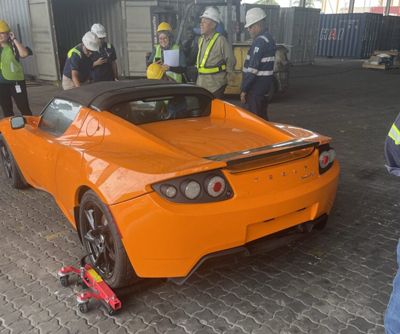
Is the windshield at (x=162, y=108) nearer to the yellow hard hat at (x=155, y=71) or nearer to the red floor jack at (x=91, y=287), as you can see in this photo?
the red floor jack at (x=91, y=287)

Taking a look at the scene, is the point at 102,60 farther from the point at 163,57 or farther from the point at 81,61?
the point at 163,57

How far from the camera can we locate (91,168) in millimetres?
2596

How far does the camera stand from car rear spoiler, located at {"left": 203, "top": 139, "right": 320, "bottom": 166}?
2.43m

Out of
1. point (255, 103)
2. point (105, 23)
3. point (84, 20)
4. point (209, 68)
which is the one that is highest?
point (84, 20)

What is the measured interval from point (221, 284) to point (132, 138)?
1.21 m

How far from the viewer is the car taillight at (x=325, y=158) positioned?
284cm

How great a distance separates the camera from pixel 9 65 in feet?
20.6

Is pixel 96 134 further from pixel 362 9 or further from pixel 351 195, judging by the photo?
pixel 362 9

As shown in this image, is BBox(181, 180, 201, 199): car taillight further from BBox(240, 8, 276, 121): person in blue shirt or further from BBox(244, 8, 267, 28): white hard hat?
BBox(244, 8, 267, 28): white hard hat

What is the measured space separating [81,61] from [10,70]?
128 cm

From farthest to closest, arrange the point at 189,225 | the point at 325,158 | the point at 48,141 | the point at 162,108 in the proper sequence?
the point at 162,108 < the point at 48,141 < the point at 325,158 < the point at 189,225

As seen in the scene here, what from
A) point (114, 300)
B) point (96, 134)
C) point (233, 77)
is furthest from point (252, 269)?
point (233, 77)

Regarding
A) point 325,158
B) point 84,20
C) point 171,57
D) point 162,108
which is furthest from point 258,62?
point 84,20

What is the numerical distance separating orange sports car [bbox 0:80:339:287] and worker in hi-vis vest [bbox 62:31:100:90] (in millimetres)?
2557
